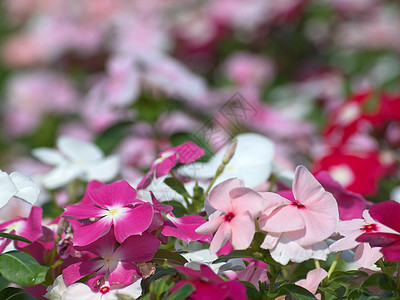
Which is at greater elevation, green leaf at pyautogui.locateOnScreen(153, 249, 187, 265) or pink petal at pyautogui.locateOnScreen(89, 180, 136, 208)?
pink petal at pyautogui.locateOnScreen(89, 180, 136, 208)

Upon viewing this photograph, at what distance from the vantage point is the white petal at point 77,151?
1.17 meters

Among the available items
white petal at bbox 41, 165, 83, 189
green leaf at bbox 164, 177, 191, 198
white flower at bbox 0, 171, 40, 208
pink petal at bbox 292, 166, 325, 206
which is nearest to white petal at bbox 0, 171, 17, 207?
white flower at bbox 0, 171, 40, 208

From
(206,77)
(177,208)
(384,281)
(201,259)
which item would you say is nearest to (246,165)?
(177,208)

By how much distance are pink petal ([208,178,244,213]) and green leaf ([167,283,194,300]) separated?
125mm

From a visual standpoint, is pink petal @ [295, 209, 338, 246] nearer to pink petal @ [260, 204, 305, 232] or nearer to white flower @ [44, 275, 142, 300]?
pink petal @ [260, 204, 305, 232]

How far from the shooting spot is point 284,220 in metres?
0.65

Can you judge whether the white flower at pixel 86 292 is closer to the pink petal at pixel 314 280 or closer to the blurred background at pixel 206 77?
the pink petal at pixel 314 280

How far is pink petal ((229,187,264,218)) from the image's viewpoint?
0.65m

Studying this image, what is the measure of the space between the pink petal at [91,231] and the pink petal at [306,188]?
21 cm

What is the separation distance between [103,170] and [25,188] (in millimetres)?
362

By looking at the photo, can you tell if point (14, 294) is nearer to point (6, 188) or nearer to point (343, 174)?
point (6, 188)

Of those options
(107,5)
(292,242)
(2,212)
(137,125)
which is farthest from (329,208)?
(107,5)

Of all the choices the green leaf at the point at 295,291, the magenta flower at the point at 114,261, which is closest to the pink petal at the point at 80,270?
the magenta flower at the point at 114,261

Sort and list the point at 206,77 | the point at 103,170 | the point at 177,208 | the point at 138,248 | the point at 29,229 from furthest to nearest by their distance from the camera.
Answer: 1. the point at 206,77
2. the point at 103,170
3. the point at 177,208
4. the point at 29,229
5. the point at 138,248
